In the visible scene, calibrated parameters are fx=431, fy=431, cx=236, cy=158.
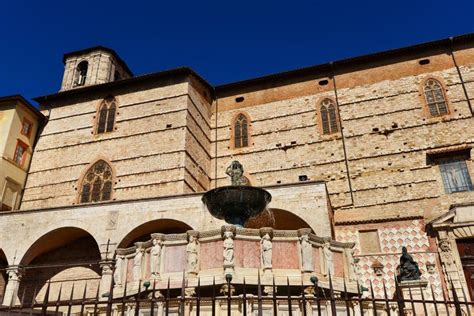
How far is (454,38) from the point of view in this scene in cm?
1898

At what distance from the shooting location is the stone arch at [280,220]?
14633 mm

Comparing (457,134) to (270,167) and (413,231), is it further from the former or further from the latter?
(270,167)

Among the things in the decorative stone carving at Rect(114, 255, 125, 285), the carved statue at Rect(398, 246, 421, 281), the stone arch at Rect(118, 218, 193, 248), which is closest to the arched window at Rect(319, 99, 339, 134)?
the stone arch at Rect(118, 218, 193, 248)

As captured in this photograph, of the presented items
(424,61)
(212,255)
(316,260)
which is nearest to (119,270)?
(212,255)

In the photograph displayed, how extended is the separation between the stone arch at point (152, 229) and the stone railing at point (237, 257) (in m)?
6.47

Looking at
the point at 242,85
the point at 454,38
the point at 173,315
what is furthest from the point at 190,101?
the point at 173,315

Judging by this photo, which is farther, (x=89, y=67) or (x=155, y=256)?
(x=89, y=67)

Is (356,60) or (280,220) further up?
(356,60)

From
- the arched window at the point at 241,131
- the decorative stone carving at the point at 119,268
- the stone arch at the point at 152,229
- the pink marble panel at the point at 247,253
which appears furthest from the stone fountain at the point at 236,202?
the arched window at the point at 241,131

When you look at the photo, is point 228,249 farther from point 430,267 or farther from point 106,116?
point 106,116

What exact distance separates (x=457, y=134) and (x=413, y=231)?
4.64 m

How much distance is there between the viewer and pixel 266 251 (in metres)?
7.89

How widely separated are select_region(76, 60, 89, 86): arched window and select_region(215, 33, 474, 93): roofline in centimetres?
1051

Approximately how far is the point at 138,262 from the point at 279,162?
12.0m
